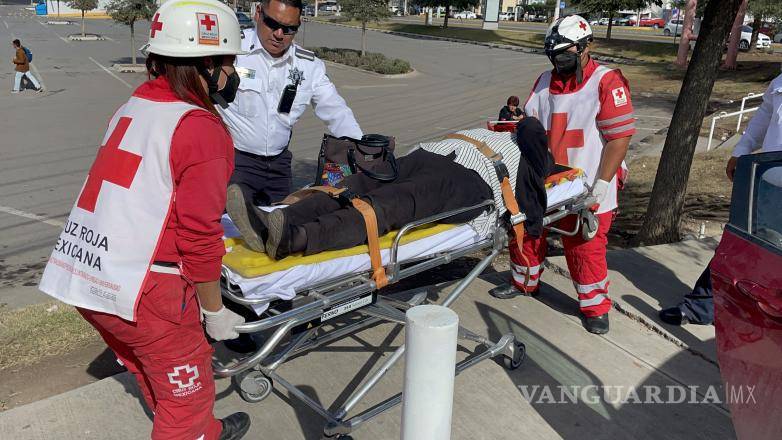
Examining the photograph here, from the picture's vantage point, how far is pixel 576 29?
3.73 m

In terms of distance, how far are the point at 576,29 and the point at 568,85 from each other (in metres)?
0.37

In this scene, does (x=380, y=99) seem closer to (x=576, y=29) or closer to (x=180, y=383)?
(x=576, y=29)

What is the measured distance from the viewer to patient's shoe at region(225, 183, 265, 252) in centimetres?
246

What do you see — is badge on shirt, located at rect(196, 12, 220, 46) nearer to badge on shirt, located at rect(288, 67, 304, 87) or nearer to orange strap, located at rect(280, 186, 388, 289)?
orange strap, located at rect(280, 186, 388, 289)

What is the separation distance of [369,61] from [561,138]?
19802 mm

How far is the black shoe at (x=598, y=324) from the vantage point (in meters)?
4.04

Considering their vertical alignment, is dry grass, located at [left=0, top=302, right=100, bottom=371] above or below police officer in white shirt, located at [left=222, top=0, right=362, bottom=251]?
below

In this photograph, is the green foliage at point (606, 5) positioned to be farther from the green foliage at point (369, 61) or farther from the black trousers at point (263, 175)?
the black trousers at point (263, 175)

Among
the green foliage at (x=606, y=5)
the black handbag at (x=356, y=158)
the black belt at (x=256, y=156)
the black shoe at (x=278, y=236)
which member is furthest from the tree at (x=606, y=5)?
→ the black shoe at (x=278, y=236)

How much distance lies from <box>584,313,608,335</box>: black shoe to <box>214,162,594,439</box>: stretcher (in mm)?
721

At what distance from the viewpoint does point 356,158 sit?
3.46m

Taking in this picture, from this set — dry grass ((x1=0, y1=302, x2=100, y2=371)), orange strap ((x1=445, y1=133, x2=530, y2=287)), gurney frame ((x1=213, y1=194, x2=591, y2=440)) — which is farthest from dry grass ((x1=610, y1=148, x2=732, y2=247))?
dry grass ((x1=0, y1=302, x2=100, y2=371))

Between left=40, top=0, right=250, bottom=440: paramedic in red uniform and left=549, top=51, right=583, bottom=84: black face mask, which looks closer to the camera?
left=40, top=0, right=250, bottom=440: paramedic in red uniform

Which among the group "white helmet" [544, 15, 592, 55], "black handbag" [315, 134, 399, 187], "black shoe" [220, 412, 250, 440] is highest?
"white helmet" [544, 15, 592, 55]
